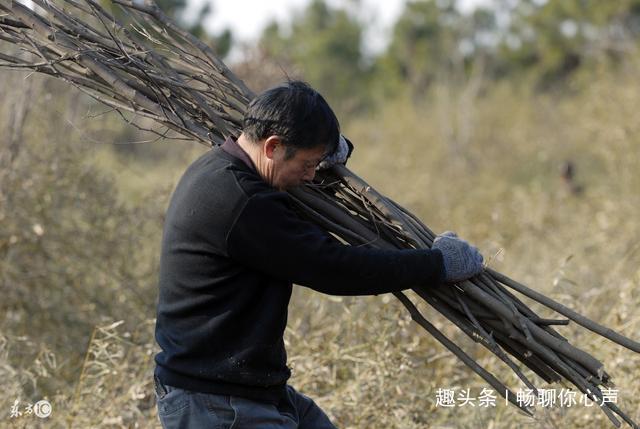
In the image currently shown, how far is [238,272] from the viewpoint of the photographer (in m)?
2.31

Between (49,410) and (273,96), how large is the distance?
2.06m

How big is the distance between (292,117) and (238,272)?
43 cm

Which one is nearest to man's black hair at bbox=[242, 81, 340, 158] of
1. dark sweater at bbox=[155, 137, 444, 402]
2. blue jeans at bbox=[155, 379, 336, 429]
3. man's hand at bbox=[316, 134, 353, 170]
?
dark sweater at bbox=[155, 137, 444, 402]

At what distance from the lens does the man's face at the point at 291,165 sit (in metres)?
2.35

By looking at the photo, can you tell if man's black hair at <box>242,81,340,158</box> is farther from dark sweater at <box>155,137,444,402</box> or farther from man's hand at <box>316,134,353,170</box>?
man's hand at <box>316,134,353,170</box>

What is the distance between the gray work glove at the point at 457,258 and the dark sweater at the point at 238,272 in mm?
111

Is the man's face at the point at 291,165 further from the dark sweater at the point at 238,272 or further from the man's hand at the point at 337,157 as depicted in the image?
the man's hand at the point at 337,157

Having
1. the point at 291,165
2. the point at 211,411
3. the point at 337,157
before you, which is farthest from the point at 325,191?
the point at 211,411

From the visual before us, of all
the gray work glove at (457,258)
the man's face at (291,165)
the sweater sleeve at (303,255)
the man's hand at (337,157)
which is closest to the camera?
the sweater sleeve at (303,255)

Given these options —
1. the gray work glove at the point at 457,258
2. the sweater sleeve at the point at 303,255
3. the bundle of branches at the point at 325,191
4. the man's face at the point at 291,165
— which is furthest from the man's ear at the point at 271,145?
the gray work glove at the point at 457,258

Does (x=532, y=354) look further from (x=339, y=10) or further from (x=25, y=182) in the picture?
(x=339, y=10)

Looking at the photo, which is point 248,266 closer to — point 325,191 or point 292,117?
point 292,117

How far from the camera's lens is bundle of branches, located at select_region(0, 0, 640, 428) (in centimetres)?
276

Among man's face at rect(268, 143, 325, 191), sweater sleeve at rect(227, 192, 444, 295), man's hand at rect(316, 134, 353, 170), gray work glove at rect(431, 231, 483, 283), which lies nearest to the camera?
sweater sleeve at rect(227, 192, 444, 295)
